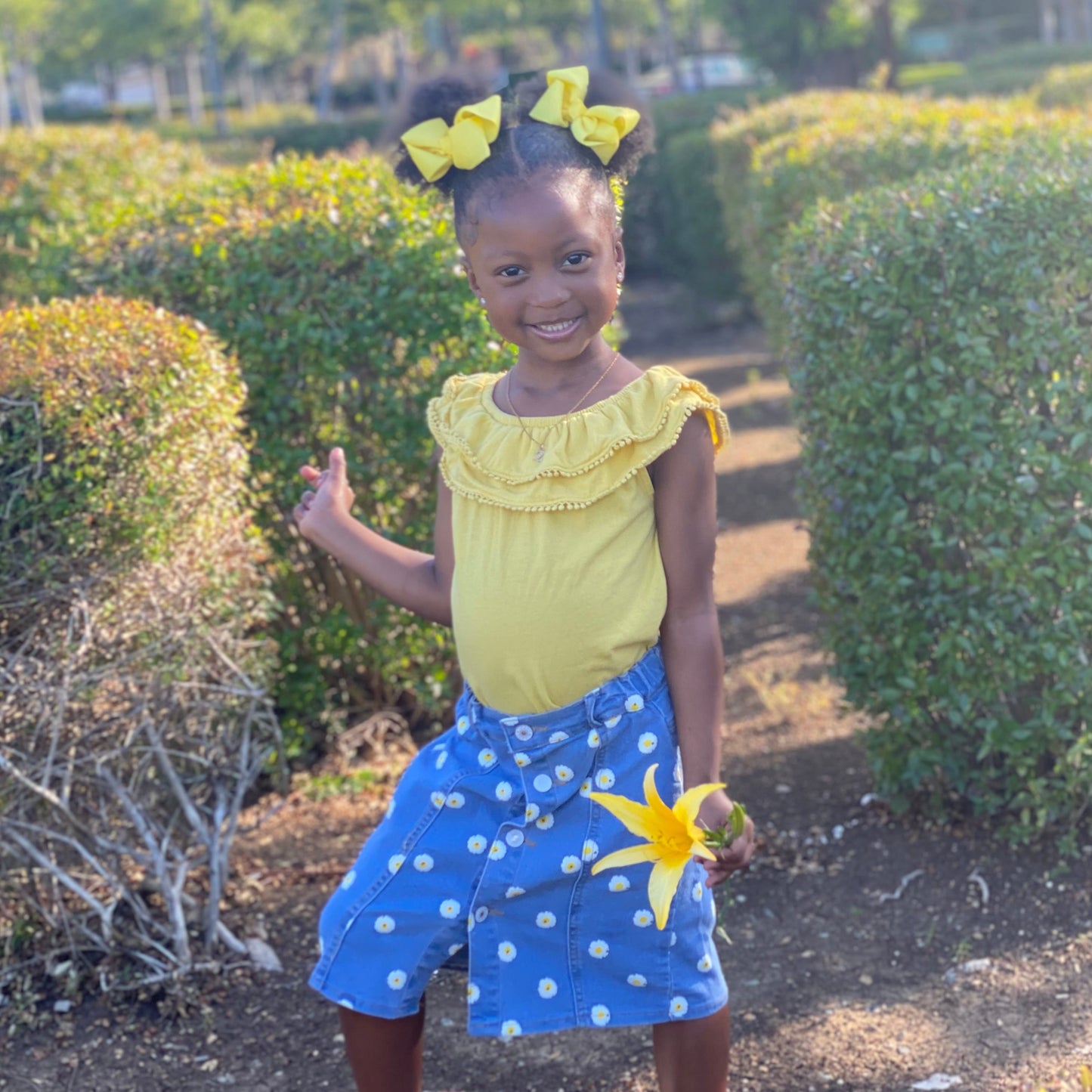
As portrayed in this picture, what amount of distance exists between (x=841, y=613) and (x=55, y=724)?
1.78 meters

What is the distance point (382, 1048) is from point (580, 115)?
1.40m

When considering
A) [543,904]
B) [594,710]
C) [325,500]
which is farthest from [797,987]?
[325,500]

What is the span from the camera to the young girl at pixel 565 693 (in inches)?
81.8

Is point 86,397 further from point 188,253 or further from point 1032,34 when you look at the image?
point 1032,34

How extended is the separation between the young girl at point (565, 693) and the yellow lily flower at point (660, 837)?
156 millimetres

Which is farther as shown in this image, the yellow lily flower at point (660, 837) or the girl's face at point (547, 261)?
the girl's face at point (547, 261)

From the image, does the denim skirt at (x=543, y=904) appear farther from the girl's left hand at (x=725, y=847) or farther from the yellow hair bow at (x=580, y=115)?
the yellow hair bow at (x=580, y=115)

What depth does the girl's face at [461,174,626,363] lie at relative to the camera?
80.4 inches

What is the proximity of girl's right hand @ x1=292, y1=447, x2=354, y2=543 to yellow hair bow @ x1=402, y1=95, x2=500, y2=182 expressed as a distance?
0.54 m

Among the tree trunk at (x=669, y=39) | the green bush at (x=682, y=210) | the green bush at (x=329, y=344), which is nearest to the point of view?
the green bush at (x=329, y=344)

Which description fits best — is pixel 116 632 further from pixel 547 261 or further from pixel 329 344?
pixel 547 261

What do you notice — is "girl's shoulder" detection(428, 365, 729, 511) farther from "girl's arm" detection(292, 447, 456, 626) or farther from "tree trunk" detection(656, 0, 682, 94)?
"tree trunk" detection(656, 0, 682, 94)

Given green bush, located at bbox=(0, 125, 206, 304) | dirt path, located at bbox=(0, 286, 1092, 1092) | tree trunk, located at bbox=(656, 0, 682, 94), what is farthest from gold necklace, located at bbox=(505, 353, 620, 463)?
tree trunk, located at bbox=(656, 0, 682, 94)

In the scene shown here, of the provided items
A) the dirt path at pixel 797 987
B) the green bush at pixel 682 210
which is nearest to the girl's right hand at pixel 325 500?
the dirt path at pixel 797 987
